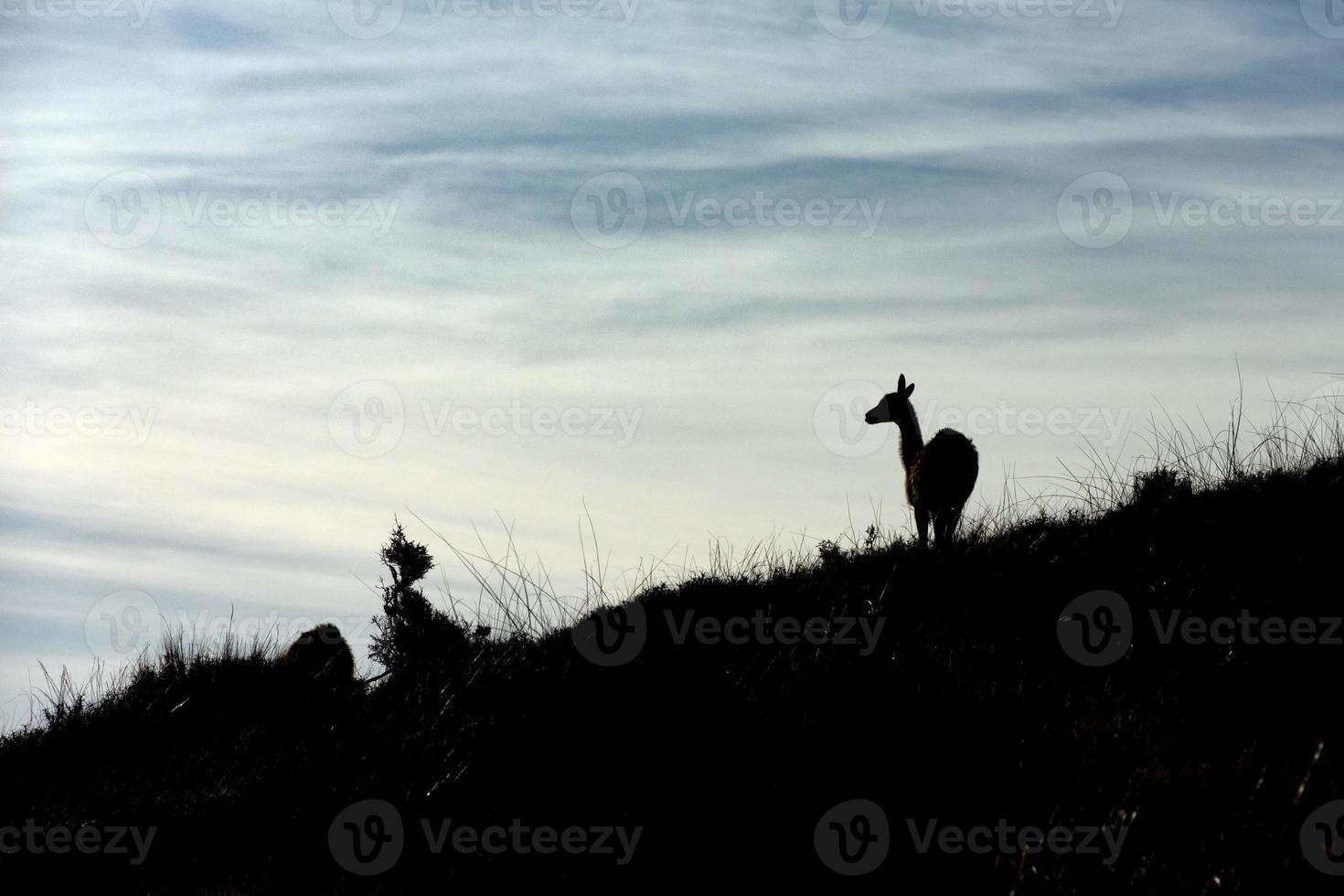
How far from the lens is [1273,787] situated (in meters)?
5.54

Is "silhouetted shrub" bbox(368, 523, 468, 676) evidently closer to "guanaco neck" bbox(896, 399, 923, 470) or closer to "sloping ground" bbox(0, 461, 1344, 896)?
"sloping ground" bbox(0, 461, 1344, 896)

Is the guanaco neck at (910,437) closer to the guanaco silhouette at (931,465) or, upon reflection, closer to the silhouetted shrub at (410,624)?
the guanaco silhouette at (931,465)

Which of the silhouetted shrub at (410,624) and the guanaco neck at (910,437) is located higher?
the guanaco neck at (910,437)

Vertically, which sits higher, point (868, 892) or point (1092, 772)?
point (1092, 772)

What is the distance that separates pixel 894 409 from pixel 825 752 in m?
9.12

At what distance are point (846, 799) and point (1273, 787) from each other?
81.1 inches

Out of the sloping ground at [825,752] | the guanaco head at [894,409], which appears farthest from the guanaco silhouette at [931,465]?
the sloping ground at [825,752]

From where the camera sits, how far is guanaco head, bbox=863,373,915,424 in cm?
1510

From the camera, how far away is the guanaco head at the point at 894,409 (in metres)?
15.1

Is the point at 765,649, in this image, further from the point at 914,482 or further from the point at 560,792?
the point at 914,482

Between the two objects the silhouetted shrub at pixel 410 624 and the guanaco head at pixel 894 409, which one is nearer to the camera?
the silhouetted shrub at pixel 410 624

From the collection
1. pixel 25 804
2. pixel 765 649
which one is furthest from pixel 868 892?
pixel 25 804

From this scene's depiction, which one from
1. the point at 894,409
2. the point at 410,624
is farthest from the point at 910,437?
the point at 410,624

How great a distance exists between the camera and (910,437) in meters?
14.9
